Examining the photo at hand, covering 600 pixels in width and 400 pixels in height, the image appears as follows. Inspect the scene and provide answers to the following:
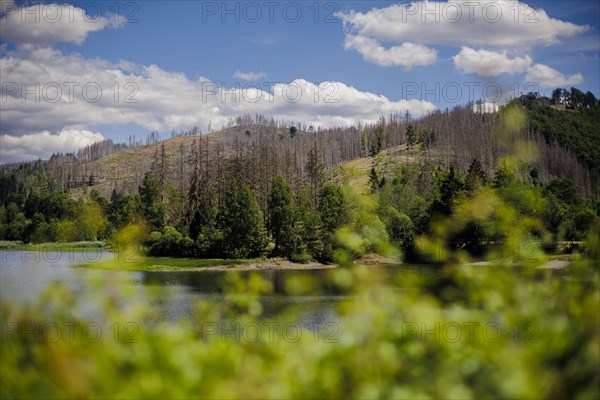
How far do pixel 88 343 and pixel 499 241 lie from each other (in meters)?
3.57

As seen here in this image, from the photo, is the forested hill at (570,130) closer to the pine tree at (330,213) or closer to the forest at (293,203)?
the forest at (293,203)

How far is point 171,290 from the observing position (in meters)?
10.1

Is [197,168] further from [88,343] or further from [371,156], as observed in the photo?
[371,156]

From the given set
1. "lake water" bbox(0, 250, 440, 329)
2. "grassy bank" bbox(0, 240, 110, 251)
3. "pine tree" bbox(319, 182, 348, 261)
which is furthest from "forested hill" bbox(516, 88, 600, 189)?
"lake water" bbox(0, 250, 440, 329)

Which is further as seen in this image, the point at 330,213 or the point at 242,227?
the point at 242,227

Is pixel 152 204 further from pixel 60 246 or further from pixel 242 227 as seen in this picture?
pixel 242 227

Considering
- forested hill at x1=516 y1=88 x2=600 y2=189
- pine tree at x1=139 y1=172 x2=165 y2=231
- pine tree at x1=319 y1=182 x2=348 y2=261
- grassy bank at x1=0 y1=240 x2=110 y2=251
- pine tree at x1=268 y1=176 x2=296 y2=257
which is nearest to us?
pine tree at x1=319 y1=182 x2=348 y2=261

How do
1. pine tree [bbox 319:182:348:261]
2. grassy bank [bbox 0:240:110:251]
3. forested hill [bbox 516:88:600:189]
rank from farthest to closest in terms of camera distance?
forested hill [bbox 516:88:600:189]
grassy bank [bbox 0:240:110:251]
pine tree [bbox 319:182:348:261]

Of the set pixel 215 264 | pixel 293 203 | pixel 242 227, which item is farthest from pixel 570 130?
pixel 215 264

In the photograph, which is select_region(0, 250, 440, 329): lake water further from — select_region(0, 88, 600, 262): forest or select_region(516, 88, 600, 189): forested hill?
select_region(516, 88, 600, 189): forested hill

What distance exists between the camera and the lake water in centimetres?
411

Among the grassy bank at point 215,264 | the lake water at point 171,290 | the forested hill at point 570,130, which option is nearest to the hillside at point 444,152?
the forested hill at point 570,130

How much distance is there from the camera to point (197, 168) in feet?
281

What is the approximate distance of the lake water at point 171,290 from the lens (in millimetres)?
4112
